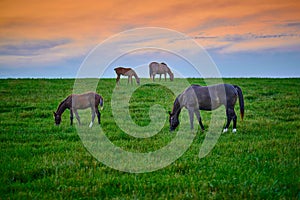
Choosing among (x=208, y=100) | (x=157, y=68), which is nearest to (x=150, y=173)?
(x=208, y=100)

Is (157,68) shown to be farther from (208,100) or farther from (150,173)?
(150,173)

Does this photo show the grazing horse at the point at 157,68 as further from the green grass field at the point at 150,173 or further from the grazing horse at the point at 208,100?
the grazing horse at the point at 208,100

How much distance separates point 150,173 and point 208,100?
21.8ft

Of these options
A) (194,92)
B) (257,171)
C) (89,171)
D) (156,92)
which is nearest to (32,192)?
(89,171)

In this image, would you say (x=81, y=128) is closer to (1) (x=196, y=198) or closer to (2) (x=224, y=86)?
(2) (x=224, y=86)

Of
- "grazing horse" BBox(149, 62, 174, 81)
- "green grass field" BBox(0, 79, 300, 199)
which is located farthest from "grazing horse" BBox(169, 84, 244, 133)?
"grazing horse" BBox(149, 62, 174, 81)

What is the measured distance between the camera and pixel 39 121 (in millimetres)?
17000

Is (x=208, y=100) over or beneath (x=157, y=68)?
beneath

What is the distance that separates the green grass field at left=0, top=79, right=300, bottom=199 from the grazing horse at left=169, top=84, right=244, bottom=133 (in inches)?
32.1

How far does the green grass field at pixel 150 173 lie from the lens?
727 cm

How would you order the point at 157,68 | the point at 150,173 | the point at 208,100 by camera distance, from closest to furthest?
the point at 150,173 < the point at 208,100 < the point at 157,68

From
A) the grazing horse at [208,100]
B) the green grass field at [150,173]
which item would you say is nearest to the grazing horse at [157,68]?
the green grass field at [150,173]

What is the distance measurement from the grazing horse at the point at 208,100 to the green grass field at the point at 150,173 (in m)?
0.82

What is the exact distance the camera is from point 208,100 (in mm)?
14453
